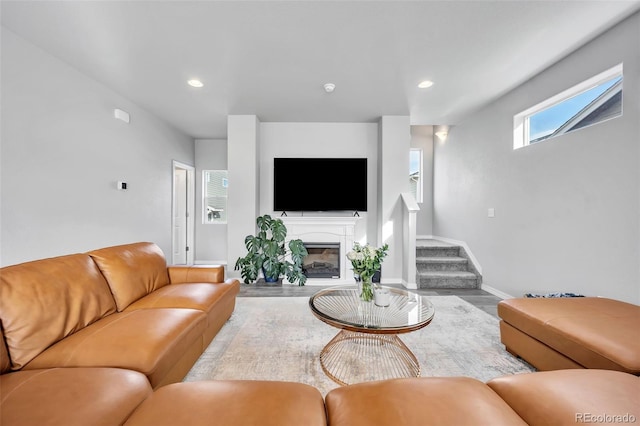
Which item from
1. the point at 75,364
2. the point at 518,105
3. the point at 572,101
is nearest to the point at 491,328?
the point at 572,101

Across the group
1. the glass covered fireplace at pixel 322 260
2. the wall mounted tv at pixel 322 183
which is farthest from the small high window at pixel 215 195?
the glass covered fireplace at pixel 322 260

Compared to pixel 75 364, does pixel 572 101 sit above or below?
above

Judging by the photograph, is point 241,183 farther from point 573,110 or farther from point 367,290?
point 573,110

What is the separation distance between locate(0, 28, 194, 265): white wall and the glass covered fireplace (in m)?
2.60

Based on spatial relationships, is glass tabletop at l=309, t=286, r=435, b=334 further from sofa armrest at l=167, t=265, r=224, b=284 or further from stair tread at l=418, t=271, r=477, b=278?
stair tread at l=418, t=271, r=477, b=278

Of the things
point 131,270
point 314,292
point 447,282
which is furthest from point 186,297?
point 447,282

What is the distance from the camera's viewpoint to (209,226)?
17.7ft

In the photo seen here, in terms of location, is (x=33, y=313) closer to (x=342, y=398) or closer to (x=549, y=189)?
(x=342, y=398)

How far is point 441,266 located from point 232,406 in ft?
13.0

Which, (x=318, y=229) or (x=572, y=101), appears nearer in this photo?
(x=572, y=101)

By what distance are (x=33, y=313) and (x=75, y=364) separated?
1.21 feet

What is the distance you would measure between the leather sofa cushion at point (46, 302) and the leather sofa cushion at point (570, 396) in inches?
83.2

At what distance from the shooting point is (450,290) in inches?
146

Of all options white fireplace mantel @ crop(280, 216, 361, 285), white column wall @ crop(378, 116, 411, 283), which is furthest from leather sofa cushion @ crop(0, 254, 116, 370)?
white column wall @ crop(378, 116, 411, 283)
